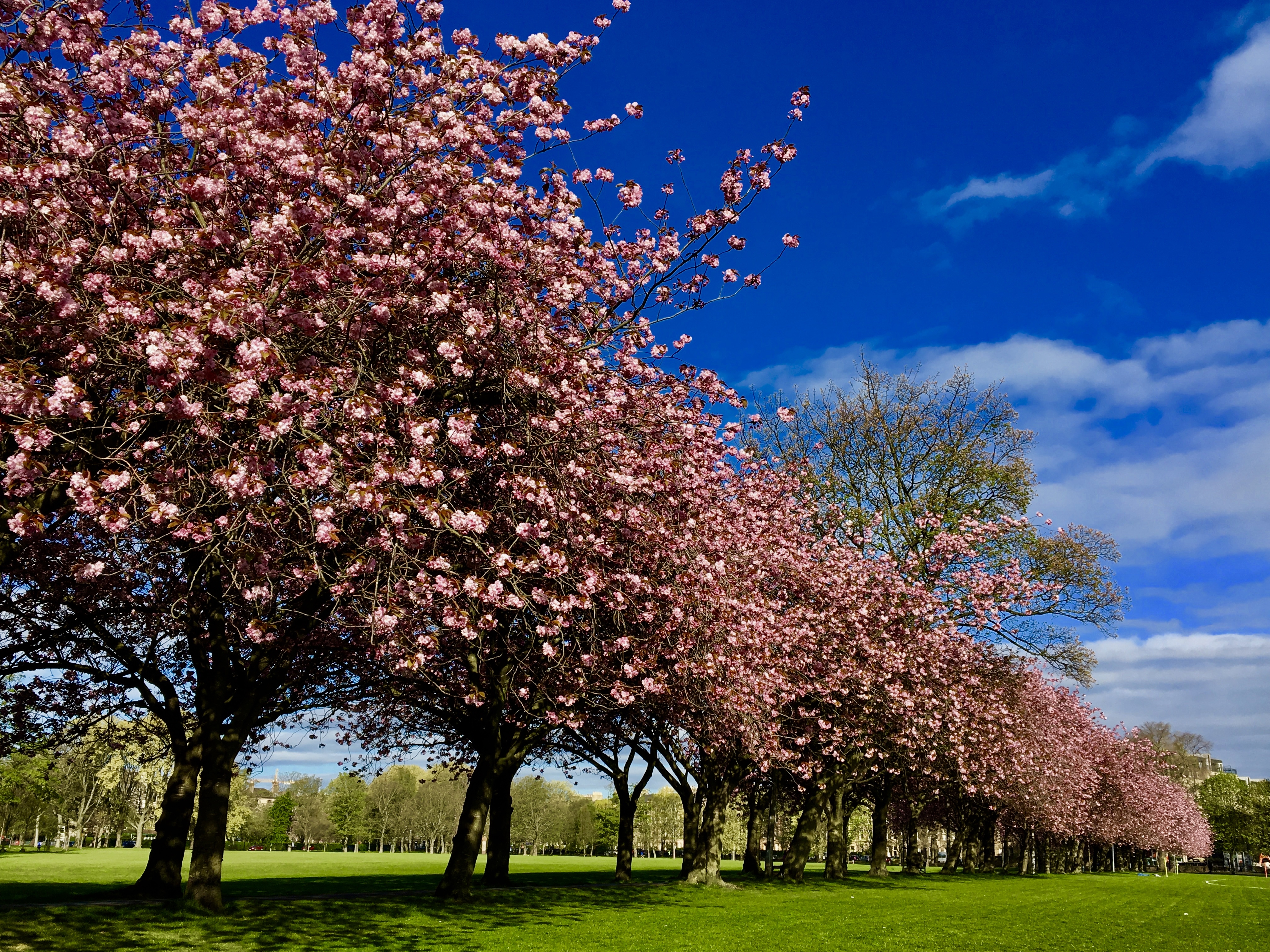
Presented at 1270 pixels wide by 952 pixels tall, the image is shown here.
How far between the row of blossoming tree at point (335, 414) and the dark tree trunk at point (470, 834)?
9 centimetres

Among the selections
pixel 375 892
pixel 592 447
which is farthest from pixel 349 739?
pixel 592 447

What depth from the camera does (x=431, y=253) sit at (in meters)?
11.0

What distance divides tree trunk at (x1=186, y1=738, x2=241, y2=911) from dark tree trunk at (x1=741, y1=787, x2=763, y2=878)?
29.7 meters

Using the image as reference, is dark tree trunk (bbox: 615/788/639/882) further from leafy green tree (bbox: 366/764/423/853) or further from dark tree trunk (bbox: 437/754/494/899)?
leafy green tree (bbox: 366/764/423/853)

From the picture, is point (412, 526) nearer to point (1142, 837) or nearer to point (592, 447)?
point (592, 447)

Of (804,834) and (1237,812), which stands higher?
(804,834)

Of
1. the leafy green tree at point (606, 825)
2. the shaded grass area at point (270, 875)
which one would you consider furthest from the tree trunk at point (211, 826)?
the leafy green tree at point (606, 825)

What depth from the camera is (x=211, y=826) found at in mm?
17047

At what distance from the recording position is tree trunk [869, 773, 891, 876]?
4378cm

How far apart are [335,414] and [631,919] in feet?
49.7

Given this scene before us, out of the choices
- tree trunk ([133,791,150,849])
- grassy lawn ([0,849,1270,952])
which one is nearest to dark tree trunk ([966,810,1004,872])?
grassy lawn ([0,849,1270,952])

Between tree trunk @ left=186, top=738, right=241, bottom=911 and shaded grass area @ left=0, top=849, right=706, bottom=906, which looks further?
shaded grass area @ left=0, top=849, right=706, bottom=906

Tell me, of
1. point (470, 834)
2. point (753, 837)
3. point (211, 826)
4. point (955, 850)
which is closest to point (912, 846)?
point (955, 850)

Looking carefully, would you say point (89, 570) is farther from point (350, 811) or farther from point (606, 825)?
point (606, 825)
